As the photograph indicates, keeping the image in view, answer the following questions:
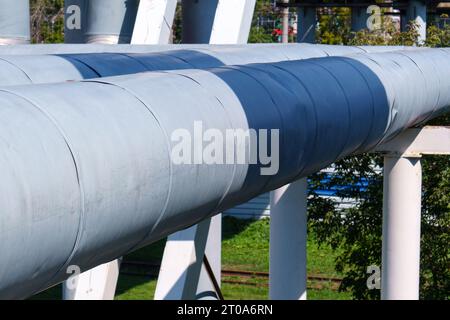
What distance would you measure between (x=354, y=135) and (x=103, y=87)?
248 centimetres

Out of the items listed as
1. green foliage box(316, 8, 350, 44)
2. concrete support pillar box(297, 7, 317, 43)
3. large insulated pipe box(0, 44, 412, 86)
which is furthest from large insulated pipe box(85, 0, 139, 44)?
green foliage box(316, 8, 350, 44)

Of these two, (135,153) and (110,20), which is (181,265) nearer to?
(110,20)

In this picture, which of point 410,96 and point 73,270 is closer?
point 73,270

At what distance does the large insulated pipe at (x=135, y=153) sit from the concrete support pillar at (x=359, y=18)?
2035cm

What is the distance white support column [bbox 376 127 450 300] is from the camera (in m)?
9.53

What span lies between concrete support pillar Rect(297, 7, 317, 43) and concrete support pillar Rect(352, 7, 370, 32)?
1310 mm

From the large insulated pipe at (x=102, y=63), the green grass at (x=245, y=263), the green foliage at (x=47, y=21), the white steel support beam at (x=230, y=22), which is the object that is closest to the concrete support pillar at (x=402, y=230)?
the large insulated pipe at (x=102, y=63)

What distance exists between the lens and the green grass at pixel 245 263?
1889 centimetres

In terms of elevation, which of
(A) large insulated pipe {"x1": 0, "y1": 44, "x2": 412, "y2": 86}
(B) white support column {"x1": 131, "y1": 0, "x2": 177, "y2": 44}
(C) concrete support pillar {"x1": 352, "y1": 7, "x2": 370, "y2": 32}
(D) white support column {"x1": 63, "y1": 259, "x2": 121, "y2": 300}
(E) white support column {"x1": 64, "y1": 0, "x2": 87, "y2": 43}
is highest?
(C) concrete support pillar {"x1": 352, "y1": 7, "x2": 370, "y2": 32}

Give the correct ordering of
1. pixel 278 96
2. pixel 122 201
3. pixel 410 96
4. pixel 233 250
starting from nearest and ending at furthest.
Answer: pixel 122 201 → pixel 278 96 → pixel 410 96 → pixel 233 250

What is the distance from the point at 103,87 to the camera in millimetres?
3322

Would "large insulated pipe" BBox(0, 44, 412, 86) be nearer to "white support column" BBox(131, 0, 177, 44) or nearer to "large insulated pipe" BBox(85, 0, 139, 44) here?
"white support column" BBox(131, 0, 177, 44)
